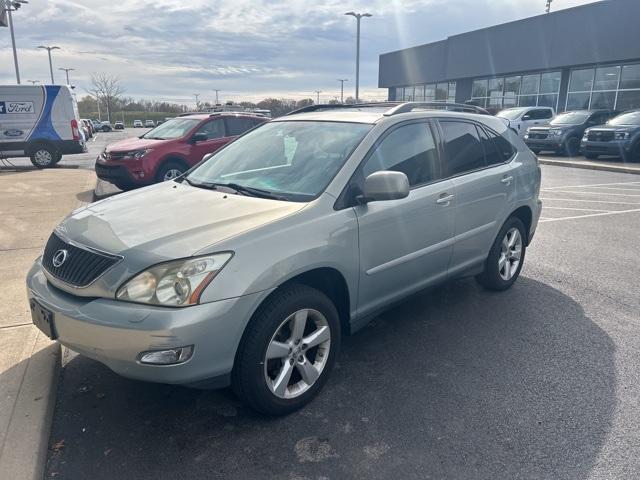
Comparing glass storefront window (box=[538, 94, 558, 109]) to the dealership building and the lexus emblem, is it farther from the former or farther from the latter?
the lexus emblem

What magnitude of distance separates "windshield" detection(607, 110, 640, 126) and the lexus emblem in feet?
59.6

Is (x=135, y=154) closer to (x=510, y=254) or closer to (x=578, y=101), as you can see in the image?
(x=510, y=254)

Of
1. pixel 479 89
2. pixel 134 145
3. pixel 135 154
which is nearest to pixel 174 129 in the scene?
pixel 134 145

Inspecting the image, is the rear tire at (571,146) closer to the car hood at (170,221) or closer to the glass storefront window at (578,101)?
the glass storefront window at (578,101)

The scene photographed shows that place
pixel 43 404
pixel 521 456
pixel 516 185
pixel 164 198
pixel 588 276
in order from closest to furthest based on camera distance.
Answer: pixel 521 456
pixel 43 404
pixel 164 198
pixel 516 185
pixel 588 276

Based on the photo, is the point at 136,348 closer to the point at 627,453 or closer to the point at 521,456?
the point at 521,456

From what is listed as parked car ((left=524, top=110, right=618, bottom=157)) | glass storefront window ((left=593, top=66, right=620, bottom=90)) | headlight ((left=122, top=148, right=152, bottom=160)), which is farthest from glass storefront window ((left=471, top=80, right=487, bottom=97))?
headlight ((left=122, top=148, right=152, bottom=160))

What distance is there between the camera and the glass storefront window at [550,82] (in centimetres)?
2833

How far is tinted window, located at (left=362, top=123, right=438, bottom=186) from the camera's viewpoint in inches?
137

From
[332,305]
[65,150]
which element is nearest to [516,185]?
[332,305]

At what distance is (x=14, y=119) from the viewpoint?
15.5 m

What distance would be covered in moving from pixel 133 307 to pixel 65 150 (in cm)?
1584

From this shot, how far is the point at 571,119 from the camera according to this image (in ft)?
62.7

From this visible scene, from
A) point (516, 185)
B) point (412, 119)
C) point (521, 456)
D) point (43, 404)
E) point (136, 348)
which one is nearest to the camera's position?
point (136, 348)
